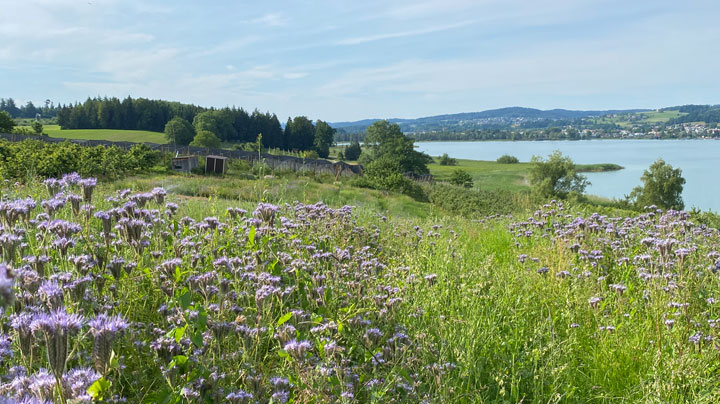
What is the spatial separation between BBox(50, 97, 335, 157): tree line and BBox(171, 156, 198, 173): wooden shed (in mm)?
61359

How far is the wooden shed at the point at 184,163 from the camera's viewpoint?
37188 mm

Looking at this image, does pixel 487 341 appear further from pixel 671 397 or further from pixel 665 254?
pixel 665 254

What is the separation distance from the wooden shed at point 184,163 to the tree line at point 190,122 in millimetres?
61359

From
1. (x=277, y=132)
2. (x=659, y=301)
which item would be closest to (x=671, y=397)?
(x=659, y=301)

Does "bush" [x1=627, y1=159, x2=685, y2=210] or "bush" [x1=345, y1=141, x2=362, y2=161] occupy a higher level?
"bush" [x1=345, y1=141, x2=362, y2=161]

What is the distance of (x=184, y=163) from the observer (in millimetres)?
38062

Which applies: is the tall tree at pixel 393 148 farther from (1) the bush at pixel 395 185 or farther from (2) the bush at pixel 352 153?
(1) the bush at pixel 395 185

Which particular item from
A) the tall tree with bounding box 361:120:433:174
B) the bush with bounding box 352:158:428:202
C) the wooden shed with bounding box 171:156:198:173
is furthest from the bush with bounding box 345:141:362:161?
the wooden shed with bounding box 171:156:198:173

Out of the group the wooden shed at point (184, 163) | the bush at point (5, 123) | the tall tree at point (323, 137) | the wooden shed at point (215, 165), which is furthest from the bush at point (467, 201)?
the tall tree at point (323, 137)

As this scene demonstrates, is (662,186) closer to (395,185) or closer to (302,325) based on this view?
(395,185)

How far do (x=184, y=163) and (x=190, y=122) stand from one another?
92999 millimetres

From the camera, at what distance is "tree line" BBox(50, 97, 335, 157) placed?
109562mm

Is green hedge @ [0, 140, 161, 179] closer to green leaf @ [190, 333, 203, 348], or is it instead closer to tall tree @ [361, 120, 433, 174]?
green leaf @ [190, 333, 203, 348]

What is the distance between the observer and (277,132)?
130 metres
